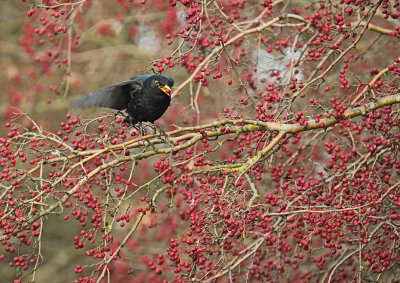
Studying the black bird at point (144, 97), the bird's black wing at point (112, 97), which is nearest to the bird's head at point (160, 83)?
the black bird at point (144, 97)

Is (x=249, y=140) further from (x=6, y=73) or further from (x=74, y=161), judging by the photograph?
(x=6, y=73)

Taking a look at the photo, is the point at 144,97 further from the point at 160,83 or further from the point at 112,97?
the point at 112,97

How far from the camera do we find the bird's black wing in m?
4.82

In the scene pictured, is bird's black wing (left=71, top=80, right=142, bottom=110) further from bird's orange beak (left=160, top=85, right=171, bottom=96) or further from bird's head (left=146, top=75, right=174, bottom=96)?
bird's orange beak (left=160, top=85, right=171, bottom=96)

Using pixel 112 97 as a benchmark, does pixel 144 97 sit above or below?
below

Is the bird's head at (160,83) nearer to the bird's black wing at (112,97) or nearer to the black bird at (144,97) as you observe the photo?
the black bird at (144,97)

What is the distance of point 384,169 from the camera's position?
496 cm

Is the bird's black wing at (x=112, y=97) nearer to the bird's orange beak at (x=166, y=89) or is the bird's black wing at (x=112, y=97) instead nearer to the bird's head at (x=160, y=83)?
the bird's head at (x=160, y=83)

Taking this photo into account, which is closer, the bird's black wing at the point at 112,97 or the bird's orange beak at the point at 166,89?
the bird's black wing at the point at 112,97

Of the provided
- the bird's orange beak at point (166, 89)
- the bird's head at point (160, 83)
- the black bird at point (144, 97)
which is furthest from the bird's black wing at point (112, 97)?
the bird's orange beak at point (166, 89)

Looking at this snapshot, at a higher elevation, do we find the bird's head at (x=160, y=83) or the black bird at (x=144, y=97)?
the bird's head at (x=160, y=83)

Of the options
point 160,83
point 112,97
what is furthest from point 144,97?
point 112,97

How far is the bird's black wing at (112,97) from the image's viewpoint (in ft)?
15.8

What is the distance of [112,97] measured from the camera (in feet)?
17.3
